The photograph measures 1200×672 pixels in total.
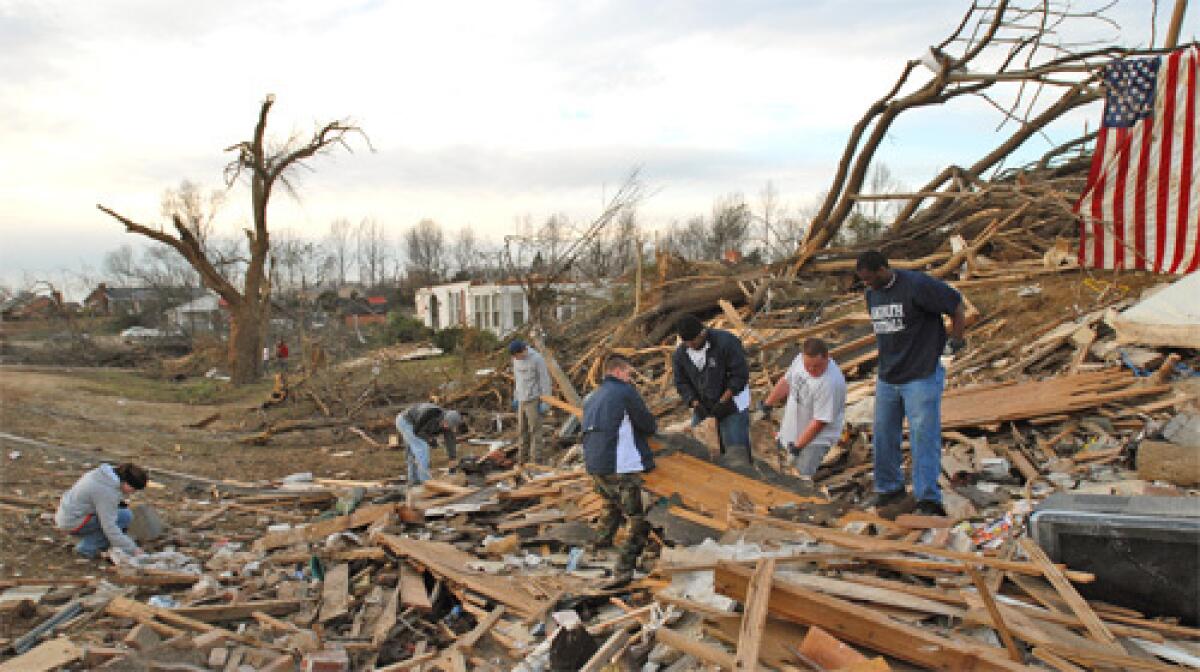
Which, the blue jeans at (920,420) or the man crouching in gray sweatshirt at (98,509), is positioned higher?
the blue jeans at (920,420)

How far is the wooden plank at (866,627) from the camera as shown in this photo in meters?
2.90

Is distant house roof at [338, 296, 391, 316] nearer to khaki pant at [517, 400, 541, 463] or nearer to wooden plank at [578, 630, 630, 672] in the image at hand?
khaki pant at [517, 400, 541, 463]

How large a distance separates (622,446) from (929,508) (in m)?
2.02

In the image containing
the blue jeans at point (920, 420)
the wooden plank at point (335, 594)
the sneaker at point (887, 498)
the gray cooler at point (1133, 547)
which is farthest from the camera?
the wooden plank at point (335, 594)

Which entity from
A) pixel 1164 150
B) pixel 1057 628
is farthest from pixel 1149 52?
pixel 1057 628

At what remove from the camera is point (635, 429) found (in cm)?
535

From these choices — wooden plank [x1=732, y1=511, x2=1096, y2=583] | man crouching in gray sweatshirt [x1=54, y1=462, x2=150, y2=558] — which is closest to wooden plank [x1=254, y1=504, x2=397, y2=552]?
man crouching in gray sweatshirt [x1=54, y1=462, x2=150, y2=558]

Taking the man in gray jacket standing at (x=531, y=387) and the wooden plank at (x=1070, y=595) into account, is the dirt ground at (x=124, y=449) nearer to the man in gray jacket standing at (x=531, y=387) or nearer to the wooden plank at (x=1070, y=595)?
the man in gray jacket standing at (x=531, y=387)

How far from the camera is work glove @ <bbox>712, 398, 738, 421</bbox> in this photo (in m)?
5.98

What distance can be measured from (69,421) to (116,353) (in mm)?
16205

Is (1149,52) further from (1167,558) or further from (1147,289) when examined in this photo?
(1167,558)

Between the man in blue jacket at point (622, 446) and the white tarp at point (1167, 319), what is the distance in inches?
189

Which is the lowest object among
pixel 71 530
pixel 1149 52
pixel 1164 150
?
pixel 71 530

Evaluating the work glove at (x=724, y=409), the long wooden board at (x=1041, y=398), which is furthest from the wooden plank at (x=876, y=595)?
the long wooden board at (x=1041, y=398)
